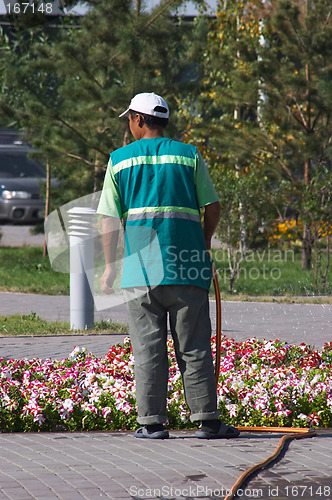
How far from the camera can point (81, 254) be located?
861cm

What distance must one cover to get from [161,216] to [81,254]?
4.03 meters

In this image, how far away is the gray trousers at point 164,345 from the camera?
4.70 m

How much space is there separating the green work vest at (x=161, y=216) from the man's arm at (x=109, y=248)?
0.28ft

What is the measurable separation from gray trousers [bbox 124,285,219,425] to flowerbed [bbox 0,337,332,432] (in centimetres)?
47

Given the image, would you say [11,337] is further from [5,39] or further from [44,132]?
[5,39]

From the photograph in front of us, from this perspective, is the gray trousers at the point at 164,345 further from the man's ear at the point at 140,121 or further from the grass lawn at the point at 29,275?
the grass lawn at the point at 29,275

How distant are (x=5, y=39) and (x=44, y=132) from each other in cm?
604

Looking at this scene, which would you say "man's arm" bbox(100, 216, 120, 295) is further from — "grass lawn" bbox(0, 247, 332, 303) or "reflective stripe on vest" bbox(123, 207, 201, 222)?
"grass lawn" bbox(0, 247, 332, 303)

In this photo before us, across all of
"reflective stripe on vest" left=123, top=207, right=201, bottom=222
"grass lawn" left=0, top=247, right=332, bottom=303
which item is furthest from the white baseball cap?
"grass lawn" left=0, top=247, right=332, bottom=303

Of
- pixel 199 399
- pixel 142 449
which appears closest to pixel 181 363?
pixel 199 399

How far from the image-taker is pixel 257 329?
922 centimetres

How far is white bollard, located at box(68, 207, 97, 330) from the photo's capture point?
8.59 metres

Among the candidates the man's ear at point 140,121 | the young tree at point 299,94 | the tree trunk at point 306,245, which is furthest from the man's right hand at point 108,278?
the tree trunk at point 306,245

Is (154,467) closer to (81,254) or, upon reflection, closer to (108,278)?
(108,278)
